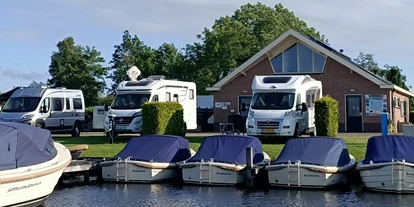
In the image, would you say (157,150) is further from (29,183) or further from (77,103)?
(77,103)

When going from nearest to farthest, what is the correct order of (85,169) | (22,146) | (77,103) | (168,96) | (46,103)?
(22,146)
(85,169)
(168,96)
(46,103)
(77,103)

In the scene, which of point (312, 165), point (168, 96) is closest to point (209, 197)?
point (312, 165)

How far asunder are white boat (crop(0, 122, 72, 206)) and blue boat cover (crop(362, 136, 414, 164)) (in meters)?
8.73

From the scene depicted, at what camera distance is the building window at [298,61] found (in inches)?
1401

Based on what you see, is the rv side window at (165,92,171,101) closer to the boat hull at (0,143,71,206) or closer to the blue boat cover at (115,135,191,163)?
the blue boat cover at (115,135,191,163)

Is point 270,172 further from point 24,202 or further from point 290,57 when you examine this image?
point 290,57

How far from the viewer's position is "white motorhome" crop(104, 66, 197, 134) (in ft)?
91.0

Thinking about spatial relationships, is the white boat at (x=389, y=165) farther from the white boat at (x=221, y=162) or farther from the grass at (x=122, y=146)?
the white boat at (x=221, y=162)

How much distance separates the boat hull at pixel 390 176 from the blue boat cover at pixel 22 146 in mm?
8809

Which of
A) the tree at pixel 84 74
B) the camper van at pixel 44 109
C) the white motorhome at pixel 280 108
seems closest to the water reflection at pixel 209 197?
the white motorhome at pixel 280 108

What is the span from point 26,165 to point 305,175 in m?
7.88

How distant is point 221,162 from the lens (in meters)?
18.8

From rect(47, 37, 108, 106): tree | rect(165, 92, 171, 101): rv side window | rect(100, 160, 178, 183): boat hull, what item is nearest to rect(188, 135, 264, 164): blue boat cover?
rect(100, 160, 178, 183): boat hull

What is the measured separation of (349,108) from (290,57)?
14.9ft
